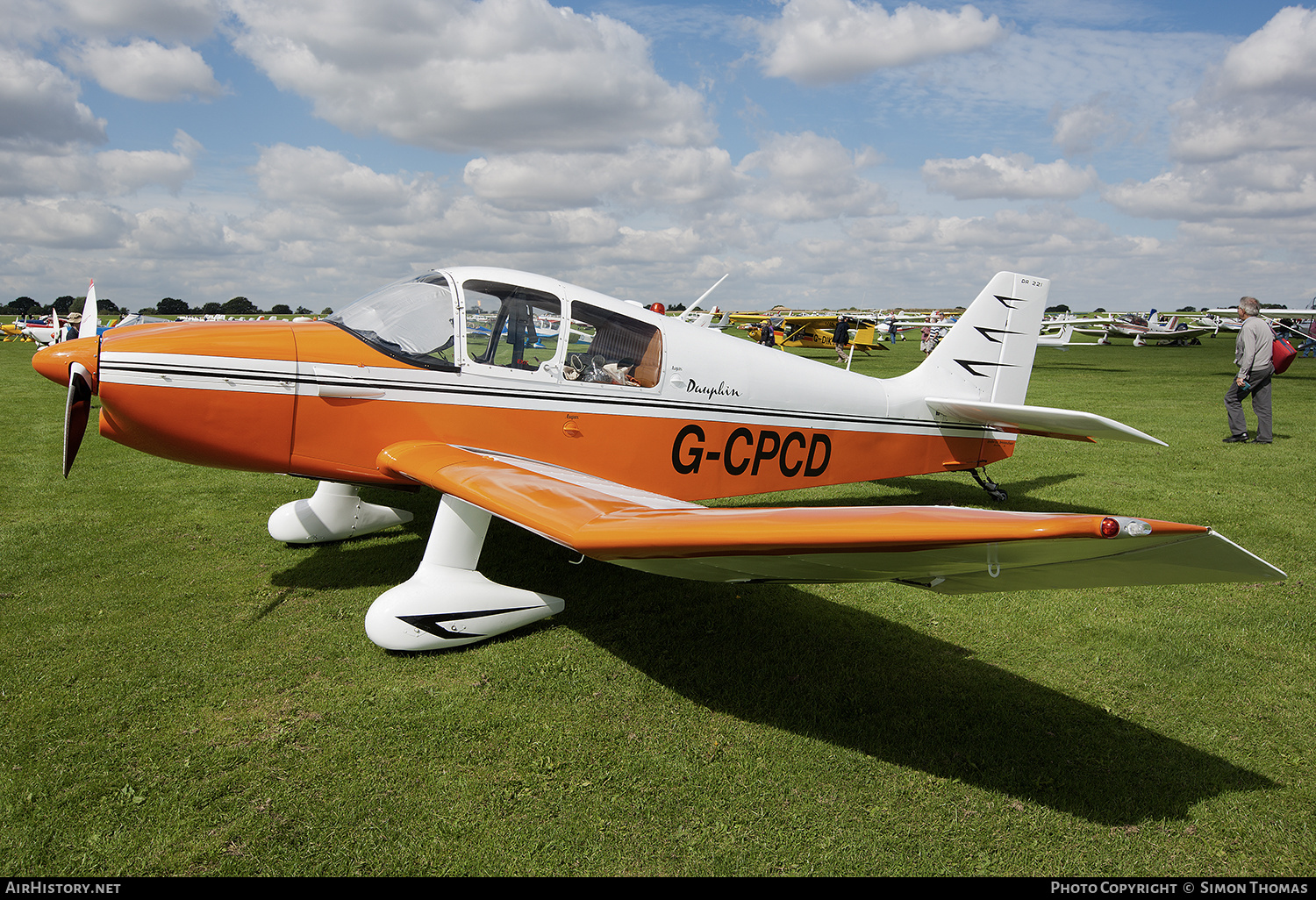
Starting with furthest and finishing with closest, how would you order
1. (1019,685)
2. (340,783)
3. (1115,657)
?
(1115,657), (1019,685), (340,783)

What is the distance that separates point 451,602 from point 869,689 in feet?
7.70

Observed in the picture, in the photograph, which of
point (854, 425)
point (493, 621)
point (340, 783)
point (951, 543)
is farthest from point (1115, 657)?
point (340, 783)

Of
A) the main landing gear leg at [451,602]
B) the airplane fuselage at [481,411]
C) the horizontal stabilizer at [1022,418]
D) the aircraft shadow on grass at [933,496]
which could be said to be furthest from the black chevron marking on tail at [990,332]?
Answer: the main landing gear leg at [451,602]

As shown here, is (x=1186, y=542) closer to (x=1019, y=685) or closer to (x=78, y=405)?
(x=1019, y=685)

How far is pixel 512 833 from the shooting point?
2.61 metres

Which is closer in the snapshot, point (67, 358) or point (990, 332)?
point (67, 358)

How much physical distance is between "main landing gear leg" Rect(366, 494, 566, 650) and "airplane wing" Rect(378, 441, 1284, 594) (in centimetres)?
115

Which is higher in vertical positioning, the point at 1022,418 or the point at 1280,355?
the point at 1280,355

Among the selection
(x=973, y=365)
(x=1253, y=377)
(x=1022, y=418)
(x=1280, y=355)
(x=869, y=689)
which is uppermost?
(x=1280, y=355)

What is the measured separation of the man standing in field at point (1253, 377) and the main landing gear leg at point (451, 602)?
11457 mm

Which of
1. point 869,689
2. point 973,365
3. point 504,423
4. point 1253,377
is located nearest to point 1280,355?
point 1253,377

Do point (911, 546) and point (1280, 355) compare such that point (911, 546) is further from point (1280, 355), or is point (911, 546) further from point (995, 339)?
point (1280, 355)

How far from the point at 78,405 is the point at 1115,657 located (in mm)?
6217

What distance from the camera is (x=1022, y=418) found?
235 inches
